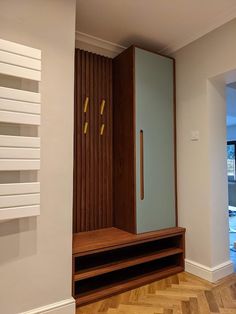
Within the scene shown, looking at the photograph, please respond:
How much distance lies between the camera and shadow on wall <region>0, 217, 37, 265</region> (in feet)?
5.38

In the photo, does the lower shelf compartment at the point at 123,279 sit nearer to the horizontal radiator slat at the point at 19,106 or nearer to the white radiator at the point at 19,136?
the white radiator at the point at 19,136

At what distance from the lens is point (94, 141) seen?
2750 millimetres

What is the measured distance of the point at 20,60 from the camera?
1.65 metres

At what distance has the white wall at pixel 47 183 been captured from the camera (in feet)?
5.50

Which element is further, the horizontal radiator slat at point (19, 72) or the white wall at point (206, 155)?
the white wall at point (206, 155)

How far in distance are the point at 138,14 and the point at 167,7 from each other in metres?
0.28

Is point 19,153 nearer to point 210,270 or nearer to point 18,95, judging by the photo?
point 18,95

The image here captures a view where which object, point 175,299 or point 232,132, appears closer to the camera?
point 175,299

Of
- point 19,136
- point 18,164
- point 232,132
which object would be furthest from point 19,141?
point 232,132

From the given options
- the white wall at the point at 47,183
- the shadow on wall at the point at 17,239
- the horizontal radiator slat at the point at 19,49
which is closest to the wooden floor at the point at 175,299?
the white wall at the point at 47,183

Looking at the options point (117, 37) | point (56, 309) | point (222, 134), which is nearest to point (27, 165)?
point (56, 309)

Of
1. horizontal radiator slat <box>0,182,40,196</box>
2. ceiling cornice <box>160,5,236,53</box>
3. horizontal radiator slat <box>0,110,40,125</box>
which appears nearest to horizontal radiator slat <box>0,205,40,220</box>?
horizontal radiator slat <box>0,182,40,196</box>

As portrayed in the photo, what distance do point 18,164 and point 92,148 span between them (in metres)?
1.17

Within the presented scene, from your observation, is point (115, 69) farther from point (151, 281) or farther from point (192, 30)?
point (151, 281)
